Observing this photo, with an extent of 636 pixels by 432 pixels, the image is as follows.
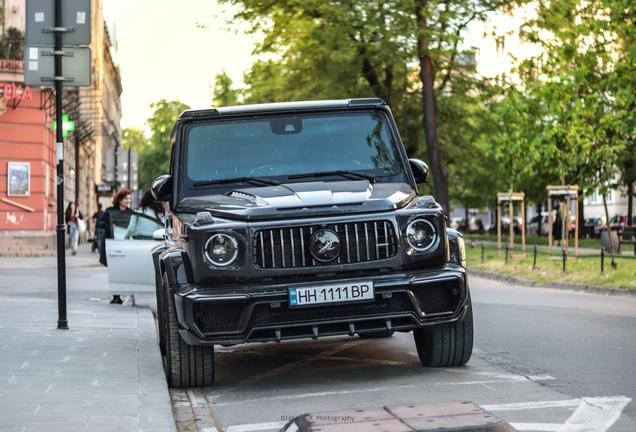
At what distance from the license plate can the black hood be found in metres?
0.51

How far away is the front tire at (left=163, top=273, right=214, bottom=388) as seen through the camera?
306 inches

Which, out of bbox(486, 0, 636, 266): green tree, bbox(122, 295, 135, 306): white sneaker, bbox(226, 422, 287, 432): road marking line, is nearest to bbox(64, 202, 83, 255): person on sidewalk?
bbox(486, 0, 636, 266): green tree

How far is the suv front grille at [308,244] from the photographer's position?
7484mm

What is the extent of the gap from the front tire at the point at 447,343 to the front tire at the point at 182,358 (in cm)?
161

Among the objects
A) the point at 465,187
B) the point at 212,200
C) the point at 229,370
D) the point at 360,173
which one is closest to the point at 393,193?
the point at 360,173

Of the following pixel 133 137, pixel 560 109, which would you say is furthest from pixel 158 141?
pixel 560 109

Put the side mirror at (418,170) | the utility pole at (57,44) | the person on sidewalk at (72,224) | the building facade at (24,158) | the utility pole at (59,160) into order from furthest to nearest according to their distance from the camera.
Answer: the person on sidewalk at (72,224) → the building facade at (24,158) → the utility pole at (57,44) → the utility pole at (59,160) → the side mirror at (418,170)

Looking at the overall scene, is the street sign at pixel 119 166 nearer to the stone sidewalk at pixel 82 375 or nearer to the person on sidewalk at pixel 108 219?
the person on sidewalk at pixel 108 219

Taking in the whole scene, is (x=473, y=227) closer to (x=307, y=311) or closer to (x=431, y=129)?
(x=431, y=129)

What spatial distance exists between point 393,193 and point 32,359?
128 inches

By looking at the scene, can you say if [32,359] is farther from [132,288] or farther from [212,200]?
[132,288]

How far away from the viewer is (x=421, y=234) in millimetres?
7668

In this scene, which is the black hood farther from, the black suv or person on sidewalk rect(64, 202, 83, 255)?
person on sidewalk rect(64, 202, 83, 255)

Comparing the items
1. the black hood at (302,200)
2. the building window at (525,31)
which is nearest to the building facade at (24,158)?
the building window at (525,31)
